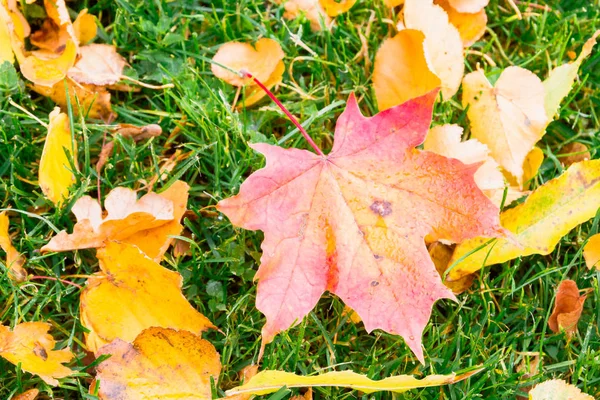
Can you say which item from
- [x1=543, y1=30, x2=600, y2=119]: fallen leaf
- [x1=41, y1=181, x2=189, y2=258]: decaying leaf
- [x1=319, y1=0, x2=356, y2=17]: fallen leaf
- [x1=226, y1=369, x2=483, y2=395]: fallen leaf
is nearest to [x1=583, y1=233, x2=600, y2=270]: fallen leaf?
[x1=543, y1=30, x2=600, y2=119]: fallen leaf

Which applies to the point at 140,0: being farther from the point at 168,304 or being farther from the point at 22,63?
the point at 168,304

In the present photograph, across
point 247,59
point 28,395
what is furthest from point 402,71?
point 28,395

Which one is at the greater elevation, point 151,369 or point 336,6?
point 336,6

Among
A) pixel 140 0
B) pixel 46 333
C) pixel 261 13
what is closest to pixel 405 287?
pixel 46 333

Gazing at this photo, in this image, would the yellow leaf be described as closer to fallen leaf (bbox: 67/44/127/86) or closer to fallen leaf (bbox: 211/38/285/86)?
fallen leaf (bbox: 67/44/127/86)

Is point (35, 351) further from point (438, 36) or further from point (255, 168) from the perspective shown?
point (438, 36)

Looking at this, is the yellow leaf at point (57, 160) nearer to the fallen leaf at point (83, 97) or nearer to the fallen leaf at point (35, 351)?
the fallen leaf at point (83, 97)
